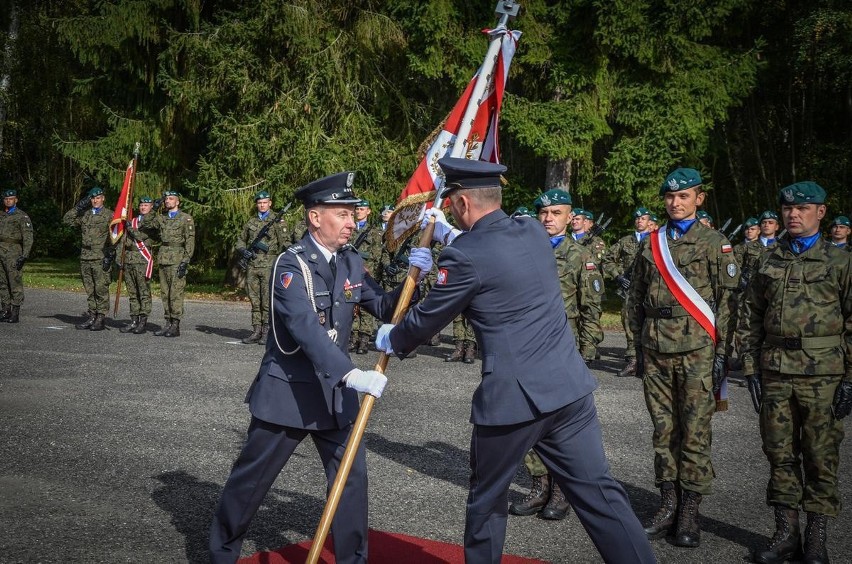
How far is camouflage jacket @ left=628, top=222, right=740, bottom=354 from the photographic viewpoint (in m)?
5.75

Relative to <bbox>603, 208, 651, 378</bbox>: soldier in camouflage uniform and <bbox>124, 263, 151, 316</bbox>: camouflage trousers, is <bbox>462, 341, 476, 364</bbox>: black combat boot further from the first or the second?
<bbox>124, 263, 151, 316</bbox>: camouflage trousers

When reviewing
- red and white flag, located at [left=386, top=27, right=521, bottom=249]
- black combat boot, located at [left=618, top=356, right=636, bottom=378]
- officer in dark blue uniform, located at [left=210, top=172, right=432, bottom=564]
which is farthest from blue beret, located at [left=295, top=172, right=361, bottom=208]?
black combat boot, located at [left=618, top=356, right=636, bottom=378]

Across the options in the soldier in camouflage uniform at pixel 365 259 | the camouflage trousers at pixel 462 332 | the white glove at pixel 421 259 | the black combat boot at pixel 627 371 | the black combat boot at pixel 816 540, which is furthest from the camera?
the soldier in camouflage uniform at pixel 365 259

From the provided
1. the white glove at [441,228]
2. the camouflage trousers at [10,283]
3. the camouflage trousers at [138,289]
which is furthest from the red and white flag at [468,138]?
the camouflage trousers at [10,283]

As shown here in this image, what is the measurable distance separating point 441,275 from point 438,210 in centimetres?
106

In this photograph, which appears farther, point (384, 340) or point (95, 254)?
point (95, 254)

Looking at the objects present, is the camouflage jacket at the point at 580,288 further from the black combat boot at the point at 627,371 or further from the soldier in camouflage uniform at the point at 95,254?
the soldier in camouflage uniform at the point at 95,254

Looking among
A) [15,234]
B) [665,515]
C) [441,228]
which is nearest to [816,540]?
[665,515]

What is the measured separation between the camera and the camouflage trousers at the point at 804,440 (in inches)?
212

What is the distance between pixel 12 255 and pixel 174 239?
3.40 meters

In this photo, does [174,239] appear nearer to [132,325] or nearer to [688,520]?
[132,325]

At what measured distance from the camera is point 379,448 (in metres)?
Result: 7.80

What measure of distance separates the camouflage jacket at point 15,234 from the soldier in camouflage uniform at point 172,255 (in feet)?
7.72

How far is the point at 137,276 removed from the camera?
1580cm
